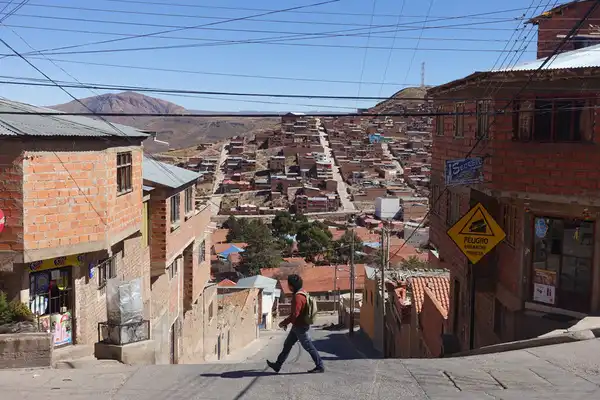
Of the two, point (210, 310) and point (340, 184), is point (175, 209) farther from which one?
point (340, 184)

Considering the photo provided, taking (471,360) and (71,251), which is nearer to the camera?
(471,360)

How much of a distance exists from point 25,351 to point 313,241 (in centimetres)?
5091

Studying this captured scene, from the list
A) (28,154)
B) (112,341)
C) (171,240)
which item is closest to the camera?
(112,341)

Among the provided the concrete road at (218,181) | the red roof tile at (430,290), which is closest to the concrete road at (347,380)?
the red roof tile at (430,290)

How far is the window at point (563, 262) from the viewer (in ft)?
31.1

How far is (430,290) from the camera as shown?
1848 centimetres

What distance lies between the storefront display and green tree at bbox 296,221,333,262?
43818 millimetres

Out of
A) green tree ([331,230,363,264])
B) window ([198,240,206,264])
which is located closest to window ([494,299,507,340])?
window ([198,240,206,264])

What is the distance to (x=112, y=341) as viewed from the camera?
8500mm

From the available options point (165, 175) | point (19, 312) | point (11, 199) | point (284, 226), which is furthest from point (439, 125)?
point (284, 226)

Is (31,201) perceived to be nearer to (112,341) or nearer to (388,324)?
(112,341)

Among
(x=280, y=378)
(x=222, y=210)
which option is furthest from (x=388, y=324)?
(x=222, y=210)

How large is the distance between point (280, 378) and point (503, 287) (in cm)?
585

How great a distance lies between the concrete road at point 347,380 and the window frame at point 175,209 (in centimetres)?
841
